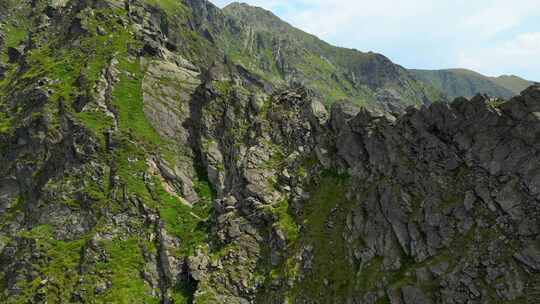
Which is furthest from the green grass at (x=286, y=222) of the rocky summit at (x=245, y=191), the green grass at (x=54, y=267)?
the green grass at (x=54, y=267)

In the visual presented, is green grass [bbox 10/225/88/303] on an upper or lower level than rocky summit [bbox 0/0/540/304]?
lower

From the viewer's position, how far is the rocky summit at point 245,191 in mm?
50594

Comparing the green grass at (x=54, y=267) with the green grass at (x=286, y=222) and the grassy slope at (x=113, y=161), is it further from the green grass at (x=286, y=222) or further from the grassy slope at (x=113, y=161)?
the green grass at (x=286, y=222)

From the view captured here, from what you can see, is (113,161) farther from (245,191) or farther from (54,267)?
(245,191)

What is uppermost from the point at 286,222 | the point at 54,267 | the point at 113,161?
the point at 113,161

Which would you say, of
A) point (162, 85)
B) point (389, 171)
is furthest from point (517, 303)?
point (162, 85)

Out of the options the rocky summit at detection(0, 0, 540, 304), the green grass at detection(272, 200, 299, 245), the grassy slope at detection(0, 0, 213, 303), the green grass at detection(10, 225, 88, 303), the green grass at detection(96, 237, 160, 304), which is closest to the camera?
the rocky summit at detection(0, 0, 540, 304)

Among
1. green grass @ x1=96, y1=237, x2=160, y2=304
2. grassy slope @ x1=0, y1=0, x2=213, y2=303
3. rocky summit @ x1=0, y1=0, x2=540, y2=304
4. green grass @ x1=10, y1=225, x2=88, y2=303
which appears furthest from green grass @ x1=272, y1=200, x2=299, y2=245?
green grass @ x1=10, y1=225, x2=88, y2=303

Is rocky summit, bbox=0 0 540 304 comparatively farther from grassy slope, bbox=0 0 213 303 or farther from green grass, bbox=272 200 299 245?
grassy slope, bbox=0 0 213 303

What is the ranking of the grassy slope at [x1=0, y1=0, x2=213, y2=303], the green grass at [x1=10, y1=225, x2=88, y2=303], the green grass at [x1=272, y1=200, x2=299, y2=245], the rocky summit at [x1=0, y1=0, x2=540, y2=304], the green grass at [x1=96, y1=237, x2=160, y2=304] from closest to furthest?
the rocky summit at [x1=0, y1=0, x2=540, y2=304] → the green grass at [x1=10, y1=225, x2=88, y2=303] → the green grass at [x1=96, y1=237, x2=160, y2=304] → the green grass at [x1=272, y1=200, x2=299, y2=245] → the grassy slope at [x1=0, y1=0, x2=213, y2=303]

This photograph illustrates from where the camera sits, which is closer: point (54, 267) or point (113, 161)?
point (54, 267)

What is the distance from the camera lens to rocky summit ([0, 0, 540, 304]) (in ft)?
166

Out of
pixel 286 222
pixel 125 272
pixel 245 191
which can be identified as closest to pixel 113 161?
pixel 125 272

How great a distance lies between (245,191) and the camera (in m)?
72.5
